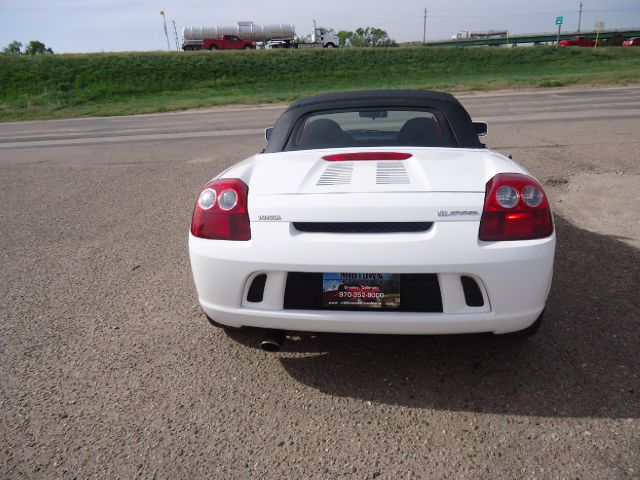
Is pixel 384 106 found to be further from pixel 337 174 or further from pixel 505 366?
pixel 505 366

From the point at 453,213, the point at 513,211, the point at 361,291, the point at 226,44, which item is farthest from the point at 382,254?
the point at 226,44

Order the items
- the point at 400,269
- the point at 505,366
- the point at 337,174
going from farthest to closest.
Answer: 1. the point at 505,366
2. the point at 337,174
3. the point at 400,269

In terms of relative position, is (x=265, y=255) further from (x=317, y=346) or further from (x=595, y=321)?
(x=595, y=321)

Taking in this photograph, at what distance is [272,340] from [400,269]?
2.47ft

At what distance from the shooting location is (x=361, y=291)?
2.24 m

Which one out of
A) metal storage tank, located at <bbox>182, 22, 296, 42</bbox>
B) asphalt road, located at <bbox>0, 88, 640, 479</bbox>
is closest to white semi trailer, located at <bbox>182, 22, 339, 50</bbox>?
metal storage tank, located at <bbox>182, 22, 296, 42</bbox>

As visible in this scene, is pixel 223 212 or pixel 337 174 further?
pixel 337 174

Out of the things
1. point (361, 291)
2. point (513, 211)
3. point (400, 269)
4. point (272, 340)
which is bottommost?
point (272, 340)

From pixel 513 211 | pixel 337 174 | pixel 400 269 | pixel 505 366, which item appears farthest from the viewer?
pixel 505 366

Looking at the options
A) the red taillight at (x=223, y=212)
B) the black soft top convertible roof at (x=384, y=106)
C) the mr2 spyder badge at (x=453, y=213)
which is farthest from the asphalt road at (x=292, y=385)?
the black soft top convertible roof at (x=384, y=106)

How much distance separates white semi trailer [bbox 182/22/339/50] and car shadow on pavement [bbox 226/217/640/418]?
52384 mm

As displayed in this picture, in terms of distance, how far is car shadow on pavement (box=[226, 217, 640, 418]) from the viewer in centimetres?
236

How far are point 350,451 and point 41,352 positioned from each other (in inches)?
78.1

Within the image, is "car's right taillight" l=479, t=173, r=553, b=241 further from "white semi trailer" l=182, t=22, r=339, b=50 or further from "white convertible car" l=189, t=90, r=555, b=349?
"white semi trailer" l=182, t=22, r=339, b=50
